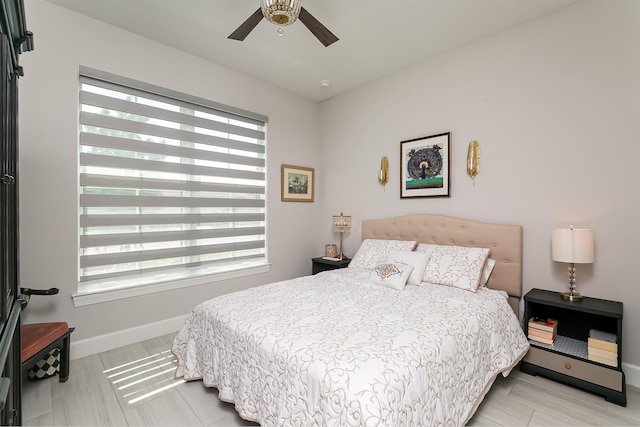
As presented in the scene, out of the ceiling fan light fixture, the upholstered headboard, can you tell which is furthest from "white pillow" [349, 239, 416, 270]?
the ceiling fan light fixture

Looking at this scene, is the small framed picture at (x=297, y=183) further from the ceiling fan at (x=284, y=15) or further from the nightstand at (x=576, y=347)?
the nightstand at (x=576, y=347)

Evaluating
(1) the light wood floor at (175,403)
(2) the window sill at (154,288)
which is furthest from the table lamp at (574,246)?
(2) the window sill at (154,288)

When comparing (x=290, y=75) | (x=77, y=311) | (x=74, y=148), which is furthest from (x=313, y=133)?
(x=77, y=311)

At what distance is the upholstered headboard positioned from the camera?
8.30 feet

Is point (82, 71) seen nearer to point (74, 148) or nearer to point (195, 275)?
point (74, 148)

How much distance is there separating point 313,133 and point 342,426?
3668 millimetres

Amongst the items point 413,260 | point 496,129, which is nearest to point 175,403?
point 413,260

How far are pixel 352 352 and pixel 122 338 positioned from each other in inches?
92.7

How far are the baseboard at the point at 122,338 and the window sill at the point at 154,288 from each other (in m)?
0.30

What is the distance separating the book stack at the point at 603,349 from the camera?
6.36 feet

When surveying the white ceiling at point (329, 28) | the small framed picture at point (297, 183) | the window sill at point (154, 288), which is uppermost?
the white ceiling at point (329, 28)

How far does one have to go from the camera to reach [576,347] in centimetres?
216

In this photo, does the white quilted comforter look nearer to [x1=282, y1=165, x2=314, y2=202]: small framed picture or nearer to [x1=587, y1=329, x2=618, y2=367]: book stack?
[x1=587, y1=329, x2=618, y2=367]: book stack

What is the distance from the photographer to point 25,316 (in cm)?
227
